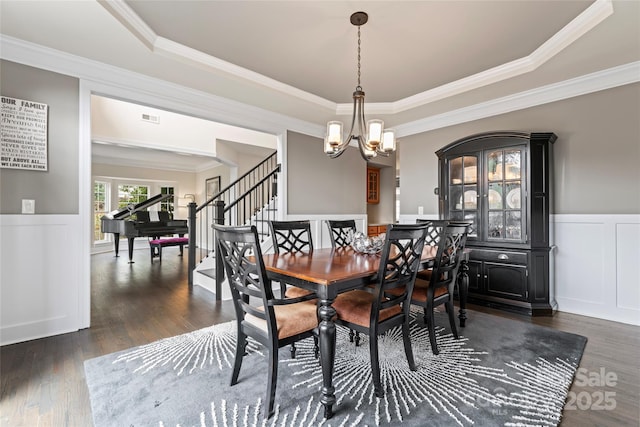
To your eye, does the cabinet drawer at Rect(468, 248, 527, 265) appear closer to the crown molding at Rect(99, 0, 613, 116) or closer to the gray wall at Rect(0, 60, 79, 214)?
the crown molding at Rect(99, 0, 613, 116)

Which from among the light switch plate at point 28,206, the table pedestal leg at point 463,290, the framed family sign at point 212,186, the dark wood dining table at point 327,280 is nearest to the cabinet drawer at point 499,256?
the table pedestal leg at point 463,290

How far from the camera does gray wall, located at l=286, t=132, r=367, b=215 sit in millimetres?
4500

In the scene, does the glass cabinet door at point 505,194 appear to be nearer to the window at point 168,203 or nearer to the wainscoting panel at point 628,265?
the wainscoting panel at point 628,265

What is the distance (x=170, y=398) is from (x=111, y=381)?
→ 0.49 meters

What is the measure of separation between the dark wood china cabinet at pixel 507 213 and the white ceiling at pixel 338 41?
2.30 feet

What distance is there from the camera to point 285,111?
13.5 feet

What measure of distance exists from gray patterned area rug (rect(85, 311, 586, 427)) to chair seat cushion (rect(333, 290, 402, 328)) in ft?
1.38

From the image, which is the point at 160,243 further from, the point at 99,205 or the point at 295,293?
the point at 295,293

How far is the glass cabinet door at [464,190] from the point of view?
364 cm

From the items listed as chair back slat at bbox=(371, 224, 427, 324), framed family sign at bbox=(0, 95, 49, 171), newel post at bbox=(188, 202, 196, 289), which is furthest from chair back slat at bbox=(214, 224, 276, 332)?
newel post at bbox=(188, 202, 196, 289)

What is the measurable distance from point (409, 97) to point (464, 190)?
1.41 metres

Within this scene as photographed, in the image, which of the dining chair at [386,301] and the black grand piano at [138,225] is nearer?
the dining chair at [386,301]

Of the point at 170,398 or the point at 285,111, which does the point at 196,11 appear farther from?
the point at 170,398

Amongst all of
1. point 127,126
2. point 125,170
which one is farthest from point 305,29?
point 125,170
